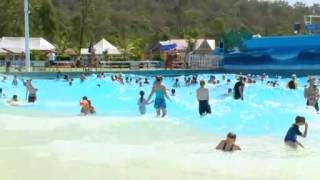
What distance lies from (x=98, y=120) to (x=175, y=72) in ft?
89.4

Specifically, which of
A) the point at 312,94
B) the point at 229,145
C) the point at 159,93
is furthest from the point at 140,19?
the point at 229,145

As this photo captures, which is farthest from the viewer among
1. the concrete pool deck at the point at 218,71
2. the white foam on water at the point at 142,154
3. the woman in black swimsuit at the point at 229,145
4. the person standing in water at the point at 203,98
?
the concrete pool deck at the point at 218,71

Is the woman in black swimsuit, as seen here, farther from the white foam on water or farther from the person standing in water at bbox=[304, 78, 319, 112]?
the person standing in water at bbox=[304, 78, 319, 112]

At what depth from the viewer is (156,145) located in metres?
11.0

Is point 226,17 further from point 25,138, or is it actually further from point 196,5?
point 25,138

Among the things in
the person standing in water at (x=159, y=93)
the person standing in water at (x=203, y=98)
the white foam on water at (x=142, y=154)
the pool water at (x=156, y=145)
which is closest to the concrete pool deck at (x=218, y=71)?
the pool water at (x=156, y=145)

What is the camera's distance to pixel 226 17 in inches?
3954

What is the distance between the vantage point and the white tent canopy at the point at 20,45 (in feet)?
153

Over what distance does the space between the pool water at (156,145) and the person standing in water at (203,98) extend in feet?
0.89

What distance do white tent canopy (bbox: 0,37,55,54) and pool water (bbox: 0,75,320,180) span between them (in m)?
27.2

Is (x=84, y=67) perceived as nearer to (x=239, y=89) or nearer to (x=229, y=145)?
(x=239, y=89)

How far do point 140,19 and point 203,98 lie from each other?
73.7 meters

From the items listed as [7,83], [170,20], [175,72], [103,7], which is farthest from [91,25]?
[7,83]

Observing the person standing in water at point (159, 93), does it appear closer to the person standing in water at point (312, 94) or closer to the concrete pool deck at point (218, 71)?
the person standing in water at point (312, 94)
